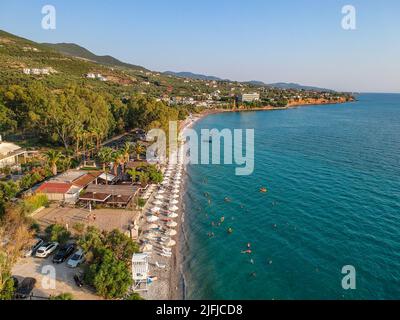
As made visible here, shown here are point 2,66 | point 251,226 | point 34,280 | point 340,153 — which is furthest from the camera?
point 2,66

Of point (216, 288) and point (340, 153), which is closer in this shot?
point (216, 288)

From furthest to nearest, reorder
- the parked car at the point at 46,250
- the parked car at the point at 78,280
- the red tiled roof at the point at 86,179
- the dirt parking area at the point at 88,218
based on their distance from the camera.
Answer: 1. the red tiled roof at the point at 86,179
2. the dirt parking area at the point at 88,218
3. the parked car at the point at 46,250
4. the parked car at the point at 78,280

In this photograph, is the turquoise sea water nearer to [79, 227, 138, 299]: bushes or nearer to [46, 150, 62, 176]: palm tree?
[79, 227, 138, 299]: bushes

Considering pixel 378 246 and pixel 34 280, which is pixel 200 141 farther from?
pixel 34 280

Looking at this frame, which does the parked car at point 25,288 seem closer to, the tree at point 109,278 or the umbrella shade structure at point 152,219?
the tree at point 109,278

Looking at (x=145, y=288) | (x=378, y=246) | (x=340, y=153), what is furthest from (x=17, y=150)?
(x=340, y=153)

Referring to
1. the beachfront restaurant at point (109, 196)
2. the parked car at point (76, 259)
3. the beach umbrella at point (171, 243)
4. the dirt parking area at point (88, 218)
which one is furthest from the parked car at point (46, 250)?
the beach umbrella at point (171, 243)

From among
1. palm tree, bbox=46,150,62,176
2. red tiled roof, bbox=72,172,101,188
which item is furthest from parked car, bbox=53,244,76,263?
palm tree, bbox=46,150,62,176

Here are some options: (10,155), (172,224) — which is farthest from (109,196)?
(10,155)
